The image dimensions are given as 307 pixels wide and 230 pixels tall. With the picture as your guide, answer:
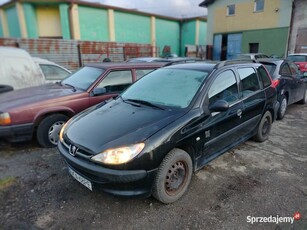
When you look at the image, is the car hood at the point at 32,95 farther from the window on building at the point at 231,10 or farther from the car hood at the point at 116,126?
the window on building at the point at 231,10

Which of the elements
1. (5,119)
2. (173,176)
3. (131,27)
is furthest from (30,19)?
(173,176)

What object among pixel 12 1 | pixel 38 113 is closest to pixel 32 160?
pixel 38 113

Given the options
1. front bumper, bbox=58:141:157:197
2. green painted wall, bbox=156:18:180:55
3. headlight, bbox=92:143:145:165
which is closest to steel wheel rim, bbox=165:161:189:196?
front bumper, bbox=58:141:157:197

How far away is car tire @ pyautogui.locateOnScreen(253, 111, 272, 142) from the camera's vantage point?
13.9 ft

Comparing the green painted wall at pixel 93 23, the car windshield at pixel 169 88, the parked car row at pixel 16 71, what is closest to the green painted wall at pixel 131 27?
the green painted wall at pixel 93 23

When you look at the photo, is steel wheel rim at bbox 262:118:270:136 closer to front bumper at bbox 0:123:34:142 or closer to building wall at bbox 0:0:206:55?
front bumper at bbox 0:123:34:142

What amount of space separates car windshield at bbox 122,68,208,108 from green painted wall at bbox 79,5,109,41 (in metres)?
19.8

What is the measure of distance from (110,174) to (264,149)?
10.5 ft

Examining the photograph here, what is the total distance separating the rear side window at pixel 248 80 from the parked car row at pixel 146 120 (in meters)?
0.02

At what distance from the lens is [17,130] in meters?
3.72

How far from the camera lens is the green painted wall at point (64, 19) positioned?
1972 cm

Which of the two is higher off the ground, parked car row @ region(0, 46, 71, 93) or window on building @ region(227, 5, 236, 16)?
window on building @ region(227, 5, 236, 16)

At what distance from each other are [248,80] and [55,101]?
3446 millimetres

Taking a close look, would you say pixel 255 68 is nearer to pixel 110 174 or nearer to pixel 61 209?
pixel 110 174
